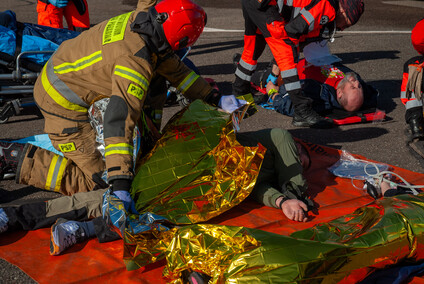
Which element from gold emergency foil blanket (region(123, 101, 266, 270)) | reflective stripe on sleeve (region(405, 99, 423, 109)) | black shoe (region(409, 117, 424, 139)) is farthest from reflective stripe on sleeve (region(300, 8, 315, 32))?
gold emergency foil blanket (region(123, 101, 266, 270))

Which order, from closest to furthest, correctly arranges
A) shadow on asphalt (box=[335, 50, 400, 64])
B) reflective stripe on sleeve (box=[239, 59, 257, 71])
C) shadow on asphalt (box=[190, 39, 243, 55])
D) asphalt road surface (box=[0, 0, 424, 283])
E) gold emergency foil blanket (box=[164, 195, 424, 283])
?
gold emergency foil blanket (box=[164, 195, 424, 283]), asphalt road surface (box=[0, 0, 424, 283]), reflective stripe on sleeve (box=[239, 59, 257, 71]), shadow on asphalt (box=[335, 50, 400, 64]), shadow on asphalt (box=[190, 39, 243, 55])

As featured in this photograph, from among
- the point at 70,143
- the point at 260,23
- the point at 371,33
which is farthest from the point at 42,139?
the point at 371,33

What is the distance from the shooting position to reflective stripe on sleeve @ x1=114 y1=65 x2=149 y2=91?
2.86 metres

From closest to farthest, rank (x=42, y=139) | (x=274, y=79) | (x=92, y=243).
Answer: (x=92, y=243) → (x=42, y=139) → (x=274, y=79)

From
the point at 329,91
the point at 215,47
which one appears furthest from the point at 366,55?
the point at 329,91

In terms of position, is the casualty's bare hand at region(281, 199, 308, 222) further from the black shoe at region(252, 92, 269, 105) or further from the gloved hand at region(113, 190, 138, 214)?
the black shoe at region(252, 92, 269, 105)

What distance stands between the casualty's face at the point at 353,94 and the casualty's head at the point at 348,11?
594 millimetres

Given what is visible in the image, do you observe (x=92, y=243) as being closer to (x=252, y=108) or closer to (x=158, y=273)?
(x=158, y=273)

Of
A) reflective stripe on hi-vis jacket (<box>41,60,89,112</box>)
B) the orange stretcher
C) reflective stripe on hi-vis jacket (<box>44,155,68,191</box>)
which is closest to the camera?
the orange stretcher

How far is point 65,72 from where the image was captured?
3.26m

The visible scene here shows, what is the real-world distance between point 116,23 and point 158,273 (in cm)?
158

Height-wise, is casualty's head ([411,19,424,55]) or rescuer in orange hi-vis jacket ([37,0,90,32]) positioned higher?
casualty's head ([411,19,424,55])

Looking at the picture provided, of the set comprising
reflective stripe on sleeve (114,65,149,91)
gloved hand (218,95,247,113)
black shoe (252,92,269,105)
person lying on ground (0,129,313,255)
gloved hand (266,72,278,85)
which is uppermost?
reflective stripe on sleeve (114,65,149,91)

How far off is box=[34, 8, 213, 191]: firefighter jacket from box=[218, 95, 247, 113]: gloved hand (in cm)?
13
